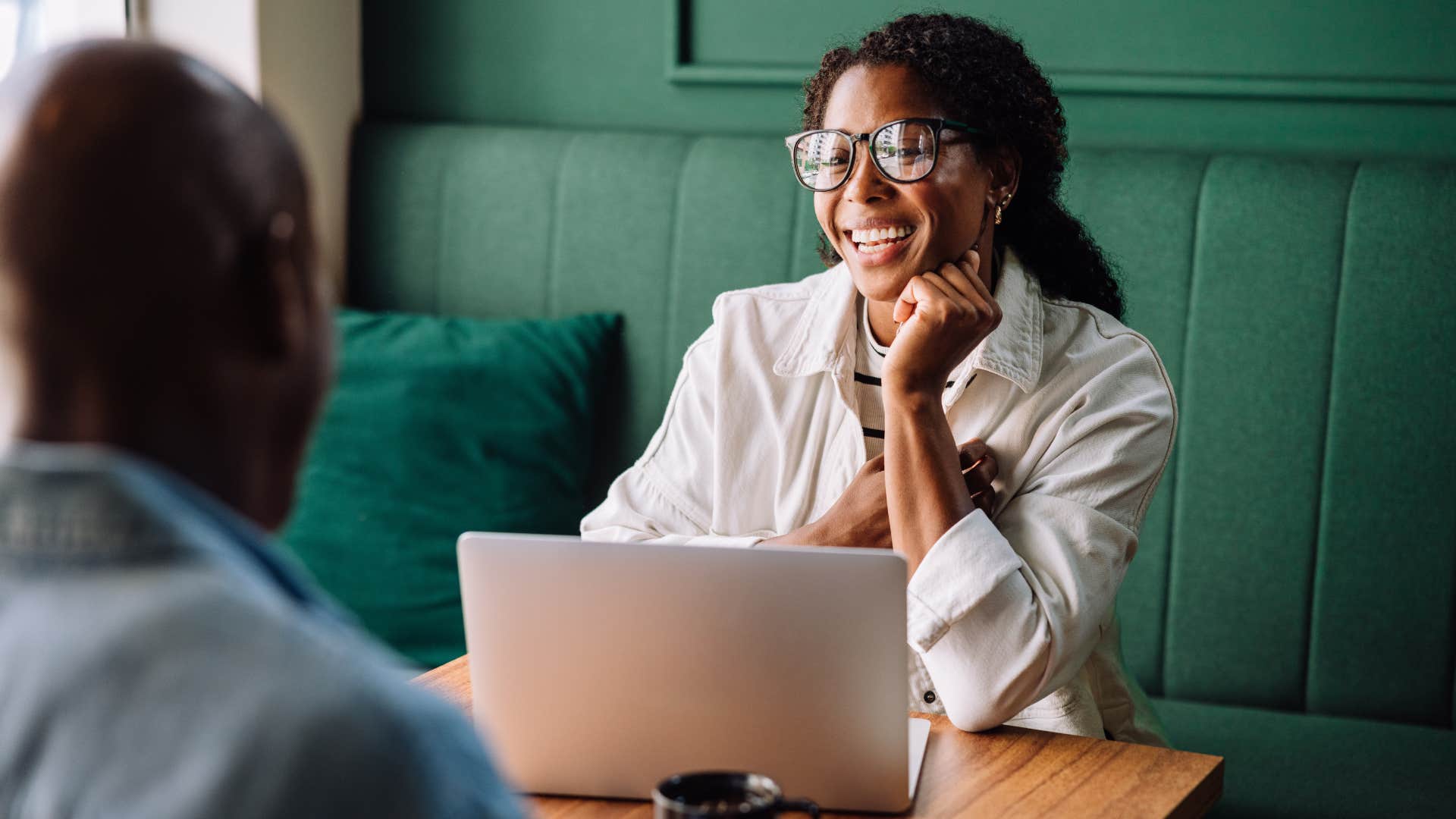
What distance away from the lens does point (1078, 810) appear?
3.65 ft

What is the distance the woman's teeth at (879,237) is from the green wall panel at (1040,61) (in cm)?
76

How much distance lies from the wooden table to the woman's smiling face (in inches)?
22.3

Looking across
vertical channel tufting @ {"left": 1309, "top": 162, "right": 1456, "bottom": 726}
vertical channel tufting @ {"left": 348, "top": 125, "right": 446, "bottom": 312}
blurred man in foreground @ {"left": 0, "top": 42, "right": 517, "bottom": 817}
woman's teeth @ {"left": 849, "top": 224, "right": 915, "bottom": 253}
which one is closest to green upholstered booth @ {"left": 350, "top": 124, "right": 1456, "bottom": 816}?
vertical channel tufting @ {"left": 1309, "top": 162, "right": 1456, "bottom": 726}

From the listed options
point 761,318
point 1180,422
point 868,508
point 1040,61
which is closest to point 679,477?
point 761,318

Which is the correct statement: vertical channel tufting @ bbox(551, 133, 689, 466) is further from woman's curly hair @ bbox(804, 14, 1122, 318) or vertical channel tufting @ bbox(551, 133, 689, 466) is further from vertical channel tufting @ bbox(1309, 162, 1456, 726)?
vertical channel tufting @ bbox(1309, 162, 1456, 726)

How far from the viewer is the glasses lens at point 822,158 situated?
1.65 metres

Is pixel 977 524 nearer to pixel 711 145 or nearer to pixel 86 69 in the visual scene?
pixel 86 69

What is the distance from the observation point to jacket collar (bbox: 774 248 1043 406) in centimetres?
159

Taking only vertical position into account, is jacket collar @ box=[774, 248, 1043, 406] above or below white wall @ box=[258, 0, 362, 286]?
below

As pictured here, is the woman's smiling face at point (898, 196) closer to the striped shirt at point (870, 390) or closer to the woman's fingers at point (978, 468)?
the striped shirt at point (870, 390)

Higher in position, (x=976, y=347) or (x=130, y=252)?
(x=130, y=252)

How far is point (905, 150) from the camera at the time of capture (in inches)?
64.0

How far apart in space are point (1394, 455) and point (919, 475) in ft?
2.98

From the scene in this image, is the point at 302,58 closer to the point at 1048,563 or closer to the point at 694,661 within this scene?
the point at 1048,563
